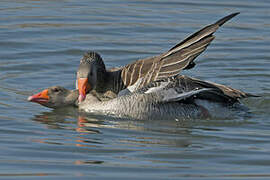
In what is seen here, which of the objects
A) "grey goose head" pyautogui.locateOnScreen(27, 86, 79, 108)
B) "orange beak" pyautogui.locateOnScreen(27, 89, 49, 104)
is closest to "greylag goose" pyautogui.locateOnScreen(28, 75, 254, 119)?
"orange beak" pyautogui.locateOnScreen(27, 89, 49, 104)

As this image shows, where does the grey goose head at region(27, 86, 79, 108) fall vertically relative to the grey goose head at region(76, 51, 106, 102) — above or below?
below

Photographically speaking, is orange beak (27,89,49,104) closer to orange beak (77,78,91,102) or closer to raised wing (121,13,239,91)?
orange beak (77,78,91,102)

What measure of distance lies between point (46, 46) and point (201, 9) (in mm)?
5731

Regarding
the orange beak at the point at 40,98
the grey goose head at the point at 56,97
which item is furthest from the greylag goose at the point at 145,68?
the orange beak at the point at 40,98

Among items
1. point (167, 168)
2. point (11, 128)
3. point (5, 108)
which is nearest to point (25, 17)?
point (5, 108)

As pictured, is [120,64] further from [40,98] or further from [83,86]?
[83,86]

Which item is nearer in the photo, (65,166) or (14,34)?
(65,166)

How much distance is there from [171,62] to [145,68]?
48 centimetres

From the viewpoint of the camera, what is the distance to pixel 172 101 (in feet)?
42.8

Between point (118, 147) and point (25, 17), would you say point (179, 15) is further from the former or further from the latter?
point (118, 147)

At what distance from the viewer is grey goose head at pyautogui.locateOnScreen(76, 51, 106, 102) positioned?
13.0 metres

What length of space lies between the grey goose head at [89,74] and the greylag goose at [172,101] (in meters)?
0.40

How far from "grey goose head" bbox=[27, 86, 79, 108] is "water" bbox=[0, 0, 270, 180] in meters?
0.18

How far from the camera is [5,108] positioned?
13516 mm
